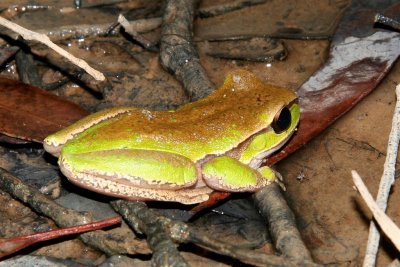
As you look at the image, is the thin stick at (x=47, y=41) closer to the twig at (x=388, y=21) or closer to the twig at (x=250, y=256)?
the twig at (x=250, y=256)

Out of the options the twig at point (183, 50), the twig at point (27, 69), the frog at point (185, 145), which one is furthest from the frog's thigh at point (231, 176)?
the twig at point (27, 69)

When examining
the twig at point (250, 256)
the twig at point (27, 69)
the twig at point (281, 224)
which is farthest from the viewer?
the twig at point (27, 69)

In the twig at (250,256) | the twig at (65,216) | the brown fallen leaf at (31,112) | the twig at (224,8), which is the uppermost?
the twig at (224,8)

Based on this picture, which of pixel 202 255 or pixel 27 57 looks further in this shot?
pixel 27 57

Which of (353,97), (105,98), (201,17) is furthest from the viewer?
(201,17)

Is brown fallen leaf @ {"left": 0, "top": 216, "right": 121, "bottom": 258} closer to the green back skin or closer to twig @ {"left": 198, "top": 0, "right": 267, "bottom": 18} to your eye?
the green back skin

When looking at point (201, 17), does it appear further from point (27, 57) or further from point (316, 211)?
point (316, 211)

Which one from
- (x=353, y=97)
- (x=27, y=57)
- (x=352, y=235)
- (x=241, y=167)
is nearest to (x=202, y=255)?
(x=241, y=167)
